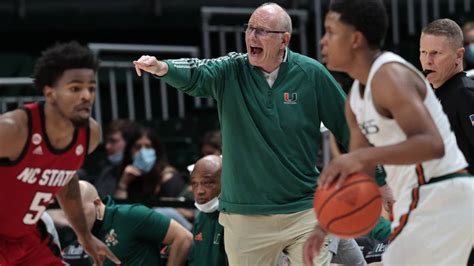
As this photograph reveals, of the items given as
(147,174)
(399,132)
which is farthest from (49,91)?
(147,174)

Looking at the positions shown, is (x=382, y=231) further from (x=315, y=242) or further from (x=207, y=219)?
(x=315, y=242)

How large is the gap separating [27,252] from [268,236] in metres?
1.57

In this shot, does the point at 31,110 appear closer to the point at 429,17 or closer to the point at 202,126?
the point at 202,126

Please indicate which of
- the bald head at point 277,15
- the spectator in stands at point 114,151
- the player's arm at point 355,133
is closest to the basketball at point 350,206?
the player's arm at point 355,133

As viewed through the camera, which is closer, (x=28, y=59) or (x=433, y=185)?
(x=433, y=185)

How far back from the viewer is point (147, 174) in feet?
35.9

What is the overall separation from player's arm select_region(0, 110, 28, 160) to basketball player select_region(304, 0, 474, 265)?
5.68ft

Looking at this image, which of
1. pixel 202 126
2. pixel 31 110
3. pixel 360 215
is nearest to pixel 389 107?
pixel 360 215

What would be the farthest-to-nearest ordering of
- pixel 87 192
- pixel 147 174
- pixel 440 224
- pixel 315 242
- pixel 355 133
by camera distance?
pixel 147 174 < pixel 87 192 < pixel 355 133 < pixel 315 242 < pixel 440 224

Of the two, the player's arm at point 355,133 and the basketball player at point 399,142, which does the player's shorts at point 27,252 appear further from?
the player's arm at point 355,133

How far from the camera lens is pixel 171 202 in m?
9.55

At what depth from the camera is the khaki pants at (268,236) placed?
6.62 m

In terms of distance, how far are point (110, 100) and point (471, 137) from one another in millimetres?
8217

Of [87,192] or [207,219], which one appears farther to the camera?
[207,219]
